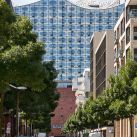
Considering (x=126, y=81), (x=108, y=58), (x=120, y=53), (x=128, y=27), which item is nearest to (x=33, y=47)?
(x=126, y=81)

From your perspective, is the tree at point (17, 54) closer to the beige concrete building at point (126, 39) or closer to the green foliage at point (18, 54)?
the green foliage at point (18, 54)

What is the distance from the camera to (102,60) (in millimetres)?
130000

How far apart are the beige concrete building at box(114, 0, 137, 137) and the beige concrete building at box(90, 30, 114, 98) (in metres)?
17.4

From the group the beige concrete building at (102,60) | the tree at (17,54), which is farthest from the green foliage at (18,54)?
the beige concrete building at (102,60)

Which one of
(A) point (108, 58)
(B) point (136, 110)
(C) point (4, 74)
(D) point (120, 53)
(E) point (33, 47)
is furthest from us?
(A) point (108, 58)

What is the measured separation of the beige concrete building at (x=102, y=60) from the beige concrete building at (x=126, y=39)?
1741cm

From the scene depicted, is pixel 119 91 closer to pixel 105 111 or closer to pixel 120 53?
pixel 105 111

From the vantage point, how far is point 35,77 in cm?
2652

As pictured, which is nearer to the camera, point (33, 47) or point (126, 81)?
point (33, 47)

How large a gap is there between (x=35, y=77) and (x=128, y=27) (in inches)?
2378

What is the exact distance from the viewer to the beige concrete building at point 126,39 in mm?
82794

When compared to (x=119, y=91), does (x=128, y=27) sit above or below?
above

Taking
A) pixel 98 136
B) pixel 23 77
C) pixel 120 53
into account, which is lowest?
pixel 98 136

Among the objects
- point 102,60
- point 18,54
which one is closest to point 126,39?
point 102,60
